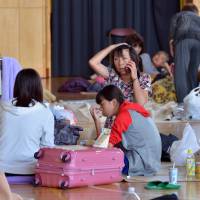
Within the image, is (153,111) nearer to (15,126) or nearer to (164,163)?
(164,163)

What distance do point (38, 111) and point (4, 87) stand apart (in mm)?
1738

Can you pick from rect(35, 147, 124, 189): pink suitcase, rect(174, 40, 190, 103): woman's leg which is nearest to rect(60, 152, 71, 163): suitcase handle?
rect(35, 147, 124, 189): pink suitcase

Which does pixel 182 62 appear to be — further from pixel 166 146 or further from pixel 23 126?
pixel 23 126

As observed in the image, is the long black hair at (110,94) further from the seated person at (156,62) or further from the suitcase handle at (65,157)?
the seated person at (156,62)

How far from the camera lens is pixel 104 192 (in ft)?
18.7

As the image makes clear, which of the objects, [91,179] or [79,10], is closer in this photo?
[91,179]

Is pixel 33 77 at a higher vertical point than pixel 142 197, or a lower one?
higher

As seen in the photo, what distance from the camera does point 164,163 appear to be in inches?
273

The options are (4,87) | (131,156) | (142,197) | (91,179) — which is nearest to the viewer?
(142,197)

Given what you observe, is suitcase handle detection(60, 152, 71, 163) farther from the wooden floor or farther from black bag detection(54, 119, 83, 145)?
black bag detection(54, 119, 83, 145)

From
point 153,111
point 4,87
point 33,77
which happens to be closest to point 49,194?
point 33,77

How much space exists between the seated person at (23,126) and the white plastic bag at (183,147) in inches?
48.7

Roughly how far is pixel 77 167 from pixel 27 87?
670 mm

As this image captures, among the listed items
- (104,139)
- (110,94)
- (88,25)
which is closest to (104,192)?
(104,139)
